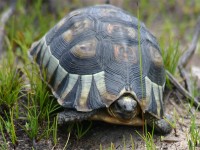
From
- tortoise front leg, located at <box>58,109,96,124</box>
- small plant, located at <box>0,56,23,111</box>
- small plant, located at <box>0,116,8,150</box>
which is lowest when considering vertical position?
small plant, located at <box>0,116,8,150</box>

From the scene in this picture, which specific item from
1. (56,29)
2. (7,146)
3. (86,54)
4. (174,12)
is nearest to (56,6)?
(174,12)

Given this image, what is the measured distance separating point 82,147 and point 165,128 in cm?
62

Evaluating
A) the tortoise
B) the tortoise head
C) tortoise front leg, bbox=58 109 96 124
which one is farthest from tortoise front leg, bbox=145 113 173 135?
tortoise front leg, bbox=58 109 96 124

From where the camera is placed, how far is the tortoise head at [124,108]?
2643 millimetres

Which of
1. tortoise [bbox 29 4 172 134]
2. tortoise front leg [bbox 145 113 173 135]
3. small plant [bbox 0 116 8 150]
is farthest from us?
tortoise front leg [bbox 145 113 173 135]

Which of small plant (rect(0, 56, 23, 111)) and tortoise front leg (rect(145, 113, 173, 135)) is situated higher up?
small plant (rect(0, 56, 23, 111))

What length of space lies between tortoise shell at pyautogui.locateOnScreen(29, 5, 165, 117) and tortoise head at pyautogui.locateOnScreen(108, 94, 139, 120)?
4 centimetres

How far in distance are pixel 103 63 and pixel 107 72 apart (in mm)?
80

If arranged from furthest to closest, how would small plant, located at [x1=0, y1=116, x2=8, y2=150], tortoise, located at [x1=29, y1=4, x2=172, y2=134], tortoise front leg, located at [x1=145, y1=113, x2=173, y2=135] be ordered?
tortoise front leg, located at [x1=145, y1=113, x2=173, y2=135] → tortoise, located at [x1=29, y1=4, x2=172, y2=134] → small plant, located at [x1=0, y1=116, x2=8, y2=150]

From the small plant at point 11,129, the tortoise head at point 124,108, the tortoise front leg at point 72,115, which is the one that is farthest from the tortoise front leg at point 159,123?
the small plant at point 11,129

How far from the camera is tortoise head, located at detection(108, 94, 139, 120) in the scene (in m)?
2.64

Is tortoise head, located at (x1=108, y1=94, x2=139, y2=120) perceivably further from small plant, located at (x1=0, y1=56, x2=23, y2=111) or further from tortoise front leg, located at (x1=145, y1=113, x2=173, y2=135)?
small plant, located at (x1=0, y1=56, x2=23, y2=111)

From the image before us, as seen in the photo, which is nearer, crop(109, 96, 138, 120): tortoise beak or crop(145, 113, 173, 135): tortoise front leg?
crop(109, 96, 138, 120): tortoise beak

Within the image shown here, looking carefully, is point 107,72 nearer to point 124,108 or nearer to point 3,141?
point 124,108
